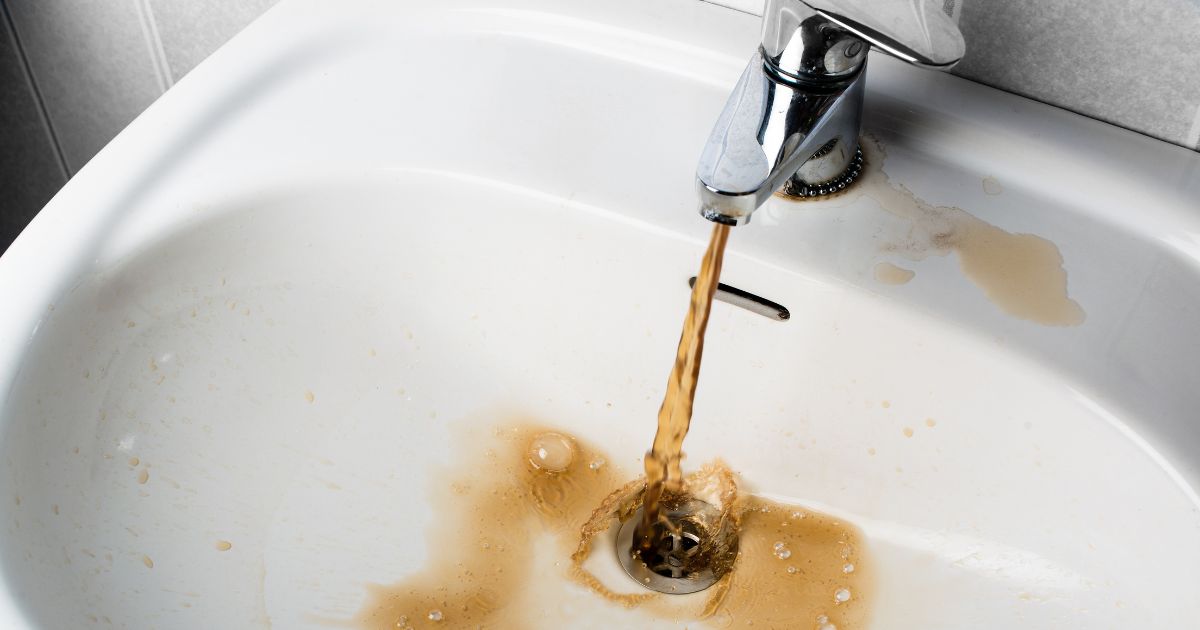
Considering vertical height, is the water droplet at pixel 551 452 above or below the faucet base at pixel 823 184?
below

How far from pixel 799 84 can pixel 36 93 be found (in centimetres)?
67

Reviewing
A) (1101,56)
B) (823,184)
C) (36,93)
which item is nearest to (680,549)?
(823,184)

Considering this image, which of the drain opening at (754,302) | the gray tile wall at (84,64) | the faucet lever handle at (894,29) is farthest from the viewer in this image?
the gray tile wall at (84,64)

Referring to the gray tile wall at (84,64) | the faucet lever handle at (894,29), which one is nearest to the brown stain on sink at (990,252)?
the faucet lever handle at (894,29)

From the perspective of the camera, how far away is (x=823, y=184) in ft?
1.66

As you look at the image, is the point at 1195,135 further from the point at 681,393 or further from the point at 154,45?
the point at 154,45

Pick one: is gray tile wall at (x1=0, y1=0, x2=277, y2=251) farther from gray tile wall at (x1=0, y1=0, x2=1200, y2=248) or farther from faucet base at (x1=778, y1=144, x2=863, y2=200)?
faucet base at (x1=778, y1=144, x2=863, y2=200)

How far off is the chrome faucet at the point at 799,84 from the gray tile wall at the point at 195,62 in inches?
0.7

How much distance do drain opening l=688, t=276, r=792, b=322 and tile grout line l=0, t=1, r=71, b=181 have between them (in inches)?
24.0

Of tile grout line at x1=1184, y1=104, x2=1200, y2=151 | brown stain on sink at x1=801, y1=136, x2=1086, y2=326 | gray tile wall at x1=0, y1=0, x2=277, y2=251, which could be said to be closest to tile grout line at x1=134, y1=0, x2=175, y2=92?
gray tile wall at x1=0, y1=0, x2=277, y2=251

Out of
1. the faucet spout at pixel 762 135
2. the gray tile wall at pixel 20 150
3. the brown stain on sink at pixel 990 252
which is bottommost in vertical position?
the gray tile wall at pixel 20 150

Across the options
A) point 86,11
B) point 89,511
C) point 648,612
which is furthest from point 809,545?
point 86,11

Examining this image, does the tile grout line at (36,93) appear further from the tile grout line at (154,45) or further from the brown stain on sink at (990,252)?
the brown stain on sink at (990,252)

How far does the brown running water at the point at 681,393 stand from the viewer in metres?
0.47
